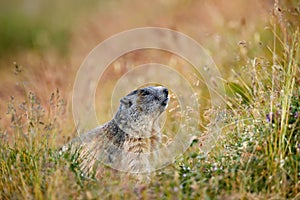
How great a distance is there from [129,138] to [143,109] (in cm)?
41

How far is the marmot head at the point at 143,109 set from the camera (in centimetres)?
600

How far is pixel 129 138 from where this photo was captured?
5.83 meters

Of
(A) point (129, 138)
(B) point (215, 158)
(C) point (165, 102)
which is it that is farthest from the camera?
(C) point (165, 102)

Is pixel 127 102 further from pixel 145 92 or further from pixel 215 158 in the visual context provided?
pixel 215 158

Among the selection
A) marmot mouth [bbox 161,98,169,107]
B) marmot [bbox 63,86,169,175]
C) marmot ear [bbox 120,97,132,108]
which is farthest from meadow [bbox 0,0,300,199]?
marmot ear [bbox 120,97,132,108]

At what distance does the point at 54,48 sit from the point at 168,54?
12.2ft

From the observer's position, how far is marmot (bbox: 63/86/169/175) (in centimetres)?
546

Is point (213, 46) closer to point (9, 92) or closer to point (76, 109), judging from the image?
point (76, 109)

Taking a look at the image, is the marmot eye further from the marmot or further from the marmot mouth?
the marmot mouth

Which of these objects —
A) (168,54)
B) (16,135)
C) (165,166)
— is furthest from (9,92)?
(165,166)

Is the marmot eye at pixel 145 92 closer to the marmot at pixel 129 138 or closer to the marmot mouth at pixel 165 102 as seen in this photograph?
the marmot at pixel 129 138

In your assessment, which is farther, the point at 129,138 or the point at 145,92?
the point at 145,92

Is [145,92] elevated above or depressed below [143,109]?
above

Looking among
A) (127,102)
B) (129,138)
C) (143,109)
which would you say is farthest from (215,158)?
(127,102)
